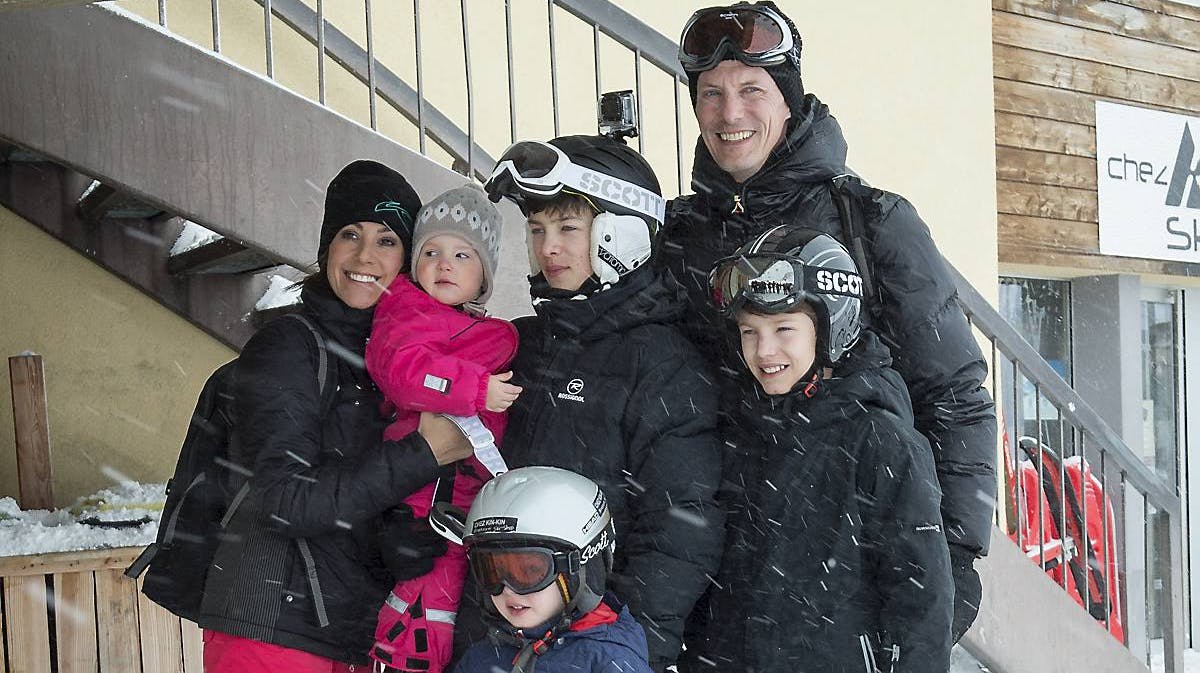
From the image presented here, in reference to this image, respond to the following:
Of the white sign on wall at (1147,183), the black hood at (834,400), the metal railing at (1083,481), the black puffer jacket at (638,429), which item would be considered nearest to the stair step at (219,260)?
the black puffer jacket at (638,429)

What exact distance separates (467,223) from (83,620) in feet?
7.21

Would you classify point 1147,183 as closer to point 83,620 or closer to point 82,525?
point 82,525

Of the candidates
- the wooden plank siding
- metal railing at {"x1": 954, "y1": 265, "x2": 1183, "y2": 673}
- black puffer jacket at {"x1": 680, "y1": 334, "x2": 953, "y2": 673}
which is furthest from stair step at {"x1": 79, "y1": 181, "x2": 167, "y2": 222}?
the wooden plank siding

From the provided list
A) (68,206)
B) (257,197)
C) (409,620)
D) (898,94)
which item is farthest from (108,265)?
(898,94)

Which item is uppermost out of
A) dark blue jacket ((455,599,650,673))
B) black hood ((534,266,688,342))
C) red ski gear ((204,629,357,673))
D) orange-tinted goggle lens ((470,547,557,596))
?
black hood ((534,266,688,342))

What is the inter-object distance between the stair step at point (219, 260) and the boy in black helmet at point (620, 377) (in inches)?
59.7

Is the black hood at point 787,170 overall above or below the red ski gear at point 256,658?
above

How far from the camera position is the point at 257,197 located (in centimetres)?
332

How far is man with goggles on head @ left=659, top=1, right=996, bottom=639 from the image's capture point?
2.40m

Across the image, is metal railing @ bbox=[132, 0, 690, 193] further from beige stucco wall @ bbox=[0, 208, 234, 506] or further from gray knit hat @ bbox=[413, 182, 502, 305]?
beige stucco wall @ bbox=[0, 208, 234, 506]

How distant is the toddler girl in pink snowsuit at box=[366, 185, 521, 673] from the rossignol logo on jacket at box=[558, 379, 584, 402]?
0.33 ft

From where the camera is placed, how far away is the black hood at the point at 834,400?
2219 millimetres

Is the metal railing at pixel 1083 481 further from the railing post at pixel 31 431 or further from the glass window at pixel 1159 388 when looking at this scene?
the railing post at pixel 31 431

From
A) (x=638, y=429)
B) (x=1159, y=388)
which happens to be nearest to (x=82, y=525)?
(x=638, y=429)
